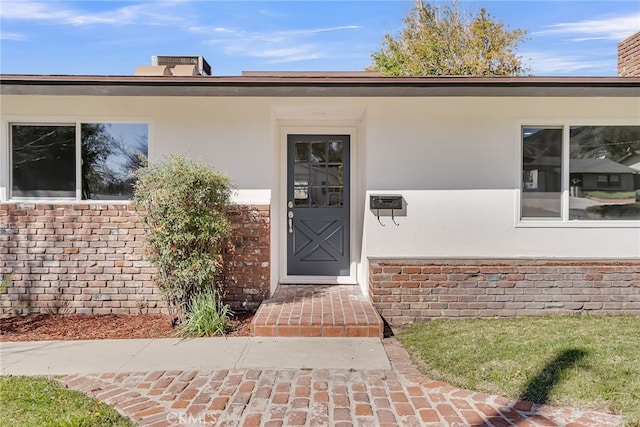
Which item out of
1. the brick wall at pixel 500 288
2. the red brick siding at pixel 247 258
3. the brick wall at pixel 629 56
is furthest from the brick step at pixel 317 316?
the brick wall at pixel 629 56

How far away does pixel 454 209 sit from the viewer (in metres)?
5.43

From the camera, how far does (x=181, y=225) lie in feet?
14.8

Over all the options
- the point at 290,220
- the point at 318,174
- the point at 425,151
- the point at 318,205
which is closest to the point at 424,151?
the point at 425,151

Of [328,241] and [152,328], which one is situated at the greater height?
[328,241]

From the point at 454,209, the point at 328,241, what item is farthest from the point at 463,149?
the point at 328,241

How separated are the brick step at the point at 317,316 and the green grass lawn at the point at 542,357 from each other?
0.51m

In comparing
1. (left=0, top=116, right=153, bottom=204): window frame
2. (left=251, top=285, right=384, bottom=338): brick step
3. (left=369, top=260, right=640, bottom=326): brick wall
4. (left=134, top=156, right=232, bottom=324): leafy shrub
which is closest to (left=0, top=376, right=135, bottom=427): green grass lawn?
(left=134, top=156, right=232, bottom=324): leafy shrub

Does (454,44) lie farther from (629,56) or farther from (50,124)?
(50,124)

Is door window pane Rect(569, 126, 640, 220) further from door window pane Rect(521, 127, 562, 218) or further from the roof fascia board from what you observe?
the roof fascia board

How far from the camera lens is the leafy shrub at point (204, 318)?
4.59 m

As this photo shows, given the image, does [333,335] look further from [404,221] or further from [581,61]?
[581,61]

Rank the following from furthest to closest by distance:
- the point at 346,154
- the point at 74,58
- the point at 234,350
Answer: the point at 74,58, the point at 346,154, the point at 234,350

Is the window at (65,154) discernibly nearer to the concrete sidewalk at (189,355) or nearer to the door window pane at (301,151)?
the concrete sidewalk at (189,355)

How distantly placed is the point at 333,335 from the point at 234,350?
3.61ft
